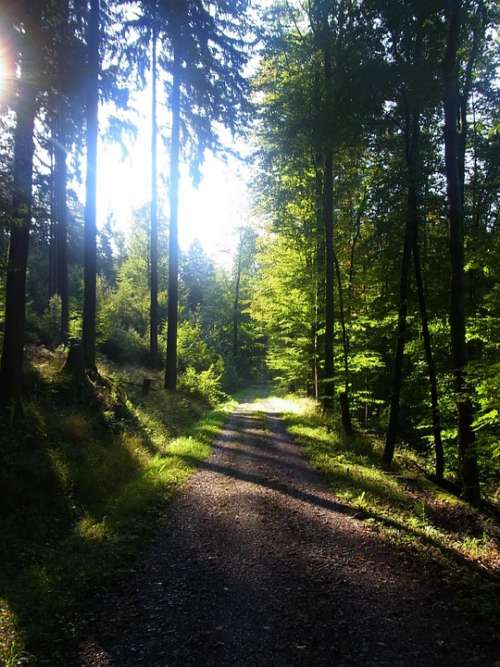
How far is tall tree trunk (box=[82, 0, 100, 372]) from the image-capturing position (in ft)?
39.5

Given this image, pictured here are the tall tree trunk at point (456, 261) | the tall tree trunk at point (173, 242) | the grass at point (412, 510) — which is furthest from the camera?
the tall tree trunk at point (173, 242)

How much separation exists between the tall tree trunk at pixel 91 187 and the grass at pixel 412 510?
708 centimetres

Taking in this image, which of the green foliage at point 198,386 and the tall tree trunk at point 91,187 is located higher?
the tall tree trunk at point 91,187

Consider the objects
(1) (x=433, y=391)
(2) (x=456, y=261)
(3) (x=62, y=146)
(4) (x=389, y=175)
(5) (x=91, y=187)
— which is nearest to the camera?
(2) (x=456, y=261)

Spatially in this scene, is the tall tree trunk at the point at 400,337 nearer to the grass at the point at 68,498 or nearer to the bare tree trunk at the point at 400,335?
the bare tree trunk at the point at 400,335

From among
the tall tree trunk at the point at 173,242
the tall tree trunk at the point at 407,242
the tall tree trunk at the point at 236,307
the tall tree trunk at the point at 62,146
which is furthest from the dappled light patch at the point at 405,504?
the tall tree trunk at the point at 236,307

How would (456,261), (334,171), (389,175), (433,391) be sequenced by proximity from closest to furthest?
(456,261)
(433,391)
(389,175)
(334,171)

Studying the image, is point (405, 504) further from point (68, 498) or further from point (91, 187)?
point (91, 187)

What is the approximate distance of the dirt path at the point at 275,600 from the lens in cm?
358

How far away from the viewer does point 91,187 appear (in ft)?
41.8

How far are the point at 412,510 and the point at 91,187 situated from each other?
12.0 m

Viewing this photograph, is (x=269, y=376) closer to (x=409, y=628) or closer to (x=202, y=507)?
(x=202, y=507)

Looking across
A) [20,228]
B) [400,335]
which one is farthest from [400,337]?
[20,228]

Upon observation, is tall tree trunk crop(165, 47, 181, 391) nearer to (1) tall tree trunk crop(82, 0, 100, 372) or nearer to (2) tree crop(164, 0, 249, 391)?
(2) tree crop(164, 0, 249, 391)
